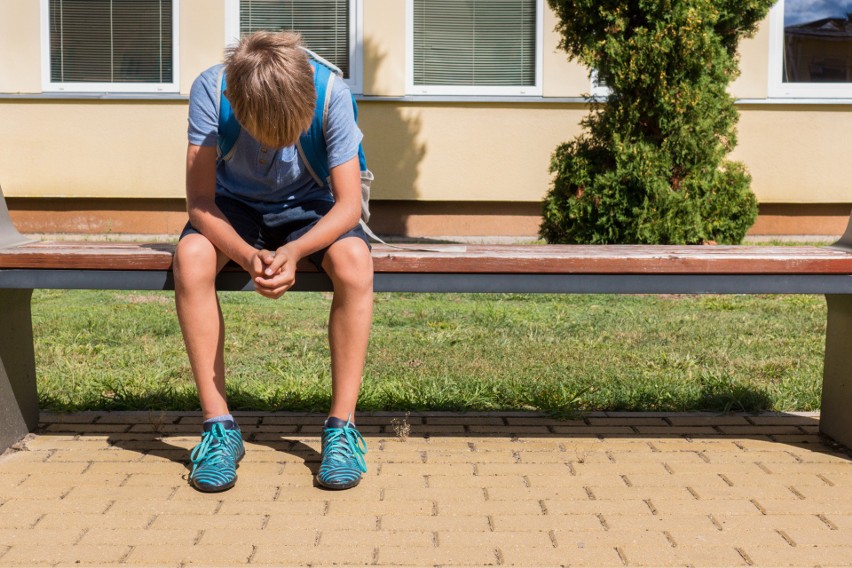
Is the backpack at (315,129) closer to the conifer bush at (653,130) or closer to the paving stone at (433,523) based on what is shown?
the paving stone at (433,523)

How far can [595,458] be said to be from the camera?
353 cm

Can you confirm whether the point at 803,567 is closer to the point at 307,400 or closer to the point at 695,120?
the point at 307,400

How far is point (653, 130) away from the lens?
7973mm

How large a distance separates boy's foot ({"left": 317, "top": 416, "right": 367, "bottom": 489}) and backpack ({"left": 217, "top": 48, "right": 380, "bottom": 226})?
0.65 m

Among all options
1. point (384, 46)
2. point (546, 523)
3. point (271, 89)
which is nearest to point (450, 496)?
point (546, 523)

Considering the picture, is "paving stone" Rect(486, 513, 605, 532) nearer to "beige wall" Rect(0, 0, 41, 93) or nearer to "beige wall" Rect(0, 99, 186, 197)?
"beige wall" Rect(0, 99, 186, 197)

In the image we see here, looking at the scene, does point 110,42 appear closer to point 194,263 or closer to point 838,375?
point 194,263

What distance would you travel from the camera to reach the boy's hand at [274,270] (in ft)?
10.2

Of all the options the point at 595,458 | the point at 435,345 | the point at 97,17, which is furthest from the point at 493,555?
the point at 97,17

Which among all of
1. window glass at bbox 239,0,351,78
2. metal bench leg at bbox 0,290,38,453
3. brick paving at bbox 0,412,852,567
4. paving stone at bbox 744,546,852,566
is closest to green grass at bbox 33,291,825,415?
brick paving at bbox 0,412,852,567

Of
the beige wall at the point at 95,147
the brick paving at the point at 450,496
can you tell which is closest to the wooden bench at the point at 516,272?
the brick paving at the point at 450,496

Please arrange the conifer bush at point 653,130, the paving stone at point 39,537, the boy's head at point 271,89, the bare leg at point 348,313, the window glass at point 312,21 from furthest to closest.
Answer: the window glass at point 312,21 → the conifer bush at point 653,130 → the bare leg at point 348,313 → the boy's head at point 271,89 → the paving stone at point 39,537

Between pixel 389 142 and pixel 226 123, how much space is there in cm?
701

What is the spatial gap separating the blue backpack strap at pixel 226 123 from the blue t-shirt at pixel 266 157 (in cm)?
2
